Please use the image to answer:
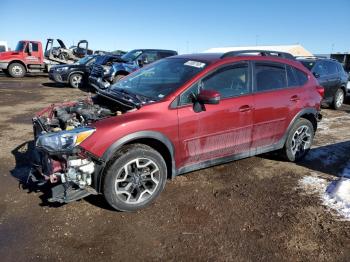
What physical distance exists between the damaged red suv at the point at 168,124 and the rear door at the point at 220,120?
1 cm

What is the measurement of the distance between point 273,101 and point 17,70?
18366 mm

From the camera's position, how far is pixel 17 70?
766 inches

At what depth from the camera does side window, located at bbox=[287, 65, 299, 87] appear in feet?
17.0

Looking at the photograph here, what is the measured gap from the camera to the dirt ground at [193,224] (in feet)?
10.3

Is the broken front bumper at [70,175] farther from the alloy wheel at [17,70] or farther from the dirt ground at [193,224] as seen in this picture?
the alloy wheel at [17,70]

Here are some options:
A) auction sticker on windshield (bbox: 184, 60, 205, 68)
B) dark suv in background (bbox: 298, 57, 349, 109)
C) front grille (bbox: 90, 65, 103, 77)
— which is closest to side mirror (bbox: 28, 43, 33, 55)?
front grille (bbox: 90, 65, 103, 77)

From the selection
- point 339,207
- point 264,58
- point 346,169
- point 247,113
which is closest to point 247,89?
point 247,113

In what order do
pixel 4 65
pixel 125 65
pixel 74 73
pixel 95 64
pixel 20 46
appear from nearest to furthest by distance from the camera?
1. pixel 125 65
2. pixel 95 64
3. pixel 74 73
4. pixel 4 65
5. pixel 20 46

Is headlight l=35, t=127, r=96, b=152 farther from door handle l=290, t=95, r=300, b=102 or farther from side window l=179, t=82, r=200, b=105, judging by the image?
door handle l=290, t=95, r=300, b=102

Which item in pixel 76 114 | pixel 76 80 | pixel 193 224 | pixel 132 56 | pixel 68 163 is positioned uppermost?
pixel 132 56

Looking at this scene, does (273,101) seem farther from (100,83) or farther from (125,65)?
(125,65)

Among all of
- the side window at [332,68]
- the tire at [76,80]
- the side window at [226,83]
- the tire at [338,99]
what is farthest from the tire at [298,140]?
the tire at [76,80]

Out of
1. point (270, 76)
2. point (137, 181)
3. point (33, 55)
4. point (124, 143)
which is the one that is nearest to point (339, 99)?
point (270, 76)

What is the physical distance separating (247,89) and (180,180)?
1.58 m
